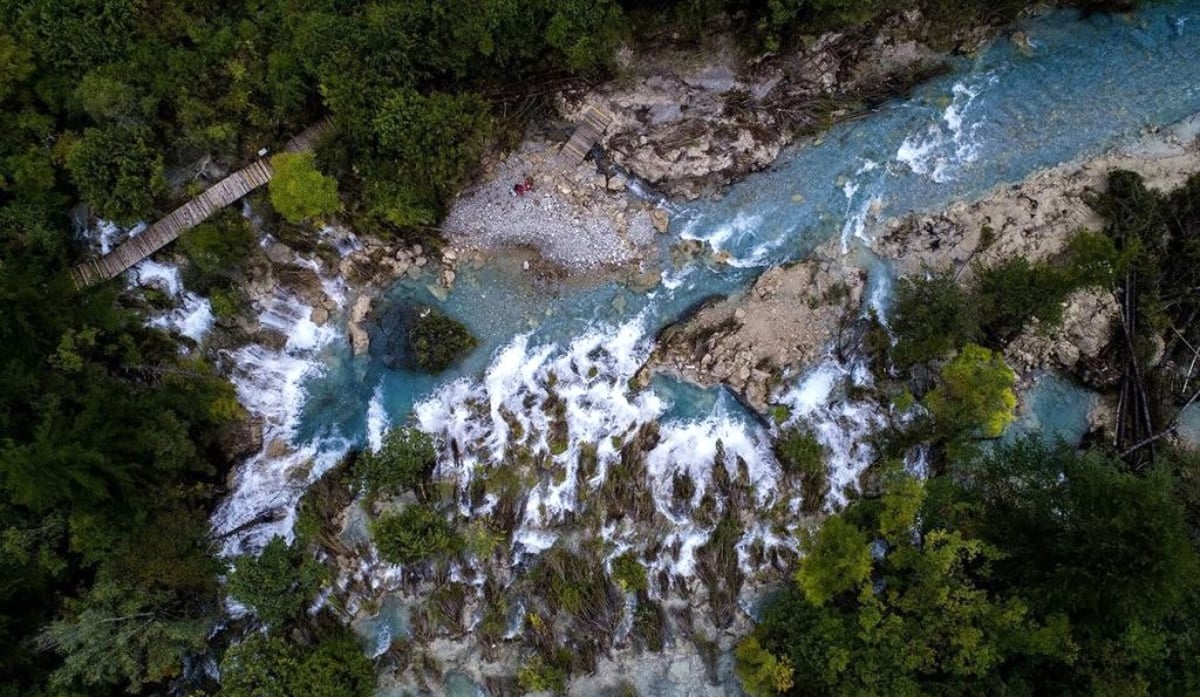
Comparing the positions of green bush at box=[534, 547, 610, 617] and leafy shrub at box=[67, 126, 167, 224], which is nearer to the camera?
leafy shrub at box=[67, 126, 167, 224]

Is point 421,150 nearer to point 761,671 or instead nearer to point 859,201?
point 859,201

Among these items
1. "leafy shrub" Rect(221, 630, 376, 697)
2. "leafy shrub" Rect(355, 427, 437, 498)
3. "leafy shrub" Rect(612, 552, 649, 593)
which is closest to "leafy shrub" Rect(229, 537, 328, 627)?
"leafy shrub" Rect(221, 630, 376, 697)

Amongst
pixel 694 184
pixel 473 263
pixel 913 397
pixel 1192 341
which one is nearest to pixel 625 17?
pixel 694 184

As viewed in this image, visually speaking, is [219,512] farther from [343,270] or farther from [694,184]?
[694,184]

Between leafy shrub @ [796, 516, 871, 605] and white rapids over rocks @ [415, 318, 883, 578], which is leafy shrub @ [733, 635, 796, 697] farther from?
white rapids over rocks @ [415, 318, 883, 578]

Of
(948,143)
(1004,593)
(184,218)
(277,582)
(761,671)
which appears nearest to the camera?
(1004,593)

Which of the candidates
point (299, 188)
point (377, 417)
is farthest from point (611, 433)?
point (299, 188)

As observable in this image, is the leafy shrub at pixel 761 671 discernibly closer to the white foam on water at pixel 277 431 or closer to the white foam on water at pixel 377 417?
the white foam on water at pixel 377 417

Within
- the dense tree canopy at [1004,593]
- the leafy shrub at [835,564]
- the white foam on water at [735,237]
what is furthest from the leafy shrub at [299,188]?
the dense tree canopy at [1004,593]
